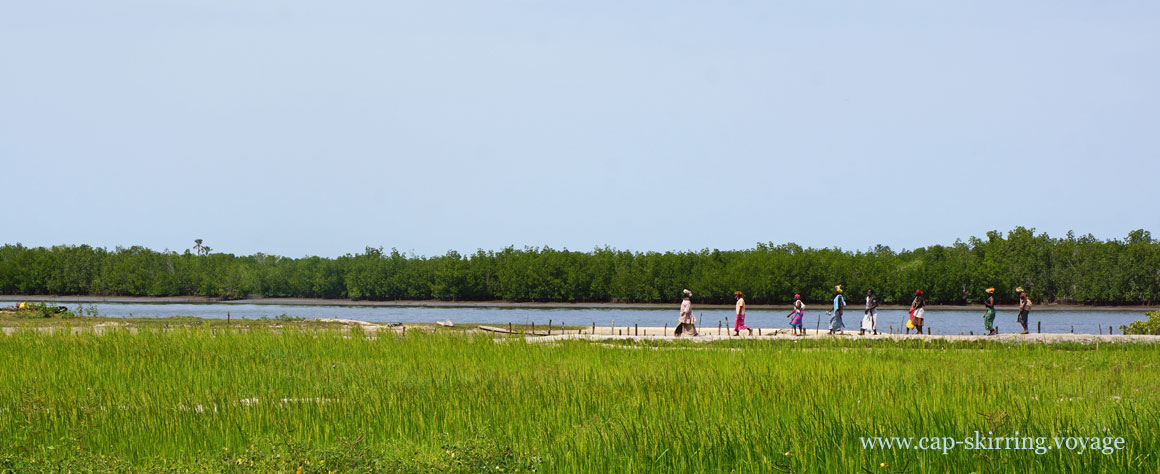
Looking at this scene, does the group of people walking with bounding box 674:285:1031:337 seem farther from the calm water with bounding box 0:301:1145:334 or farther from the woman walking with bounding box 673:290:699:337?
the calm water with bounding box 0:301:1145:334

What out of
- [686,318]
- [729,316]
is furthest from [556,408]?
[729,316]

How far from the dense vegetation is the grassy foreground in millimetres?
94830

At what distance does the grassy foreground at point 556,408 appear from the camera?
8.30 m

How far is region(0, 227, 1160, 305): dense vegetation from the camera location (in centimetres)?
10969

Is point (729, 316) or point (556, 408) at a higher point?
point (556, 408)

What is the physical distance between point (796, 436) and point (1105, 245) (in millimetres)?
120405

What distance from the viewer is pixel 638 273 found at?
122m

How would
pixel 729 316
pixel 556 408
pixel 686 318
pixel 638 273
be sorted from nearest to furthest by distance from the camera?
pixel 556 408 → pixel 686 318 → pixel 729 316 → pixel 638 273

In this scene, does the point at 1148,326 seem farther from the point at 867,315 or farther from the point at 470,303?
the point at 470,303

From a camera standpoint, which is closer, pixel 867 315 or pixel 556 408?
pixel 556 408

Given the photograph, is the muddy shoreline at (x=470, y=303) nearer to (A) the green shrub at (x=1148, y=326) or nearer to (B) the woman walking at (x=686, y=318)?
(A) the green shrub at (x=1148, y=326)

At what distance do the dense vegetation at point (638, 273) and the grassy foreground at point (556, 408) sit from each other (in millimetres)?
94830

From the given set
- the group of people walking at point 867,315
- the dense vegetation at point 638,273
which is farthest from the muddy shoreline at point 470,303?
the group of people walking at point 867,315

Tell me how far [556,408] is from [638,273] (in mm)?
110640
